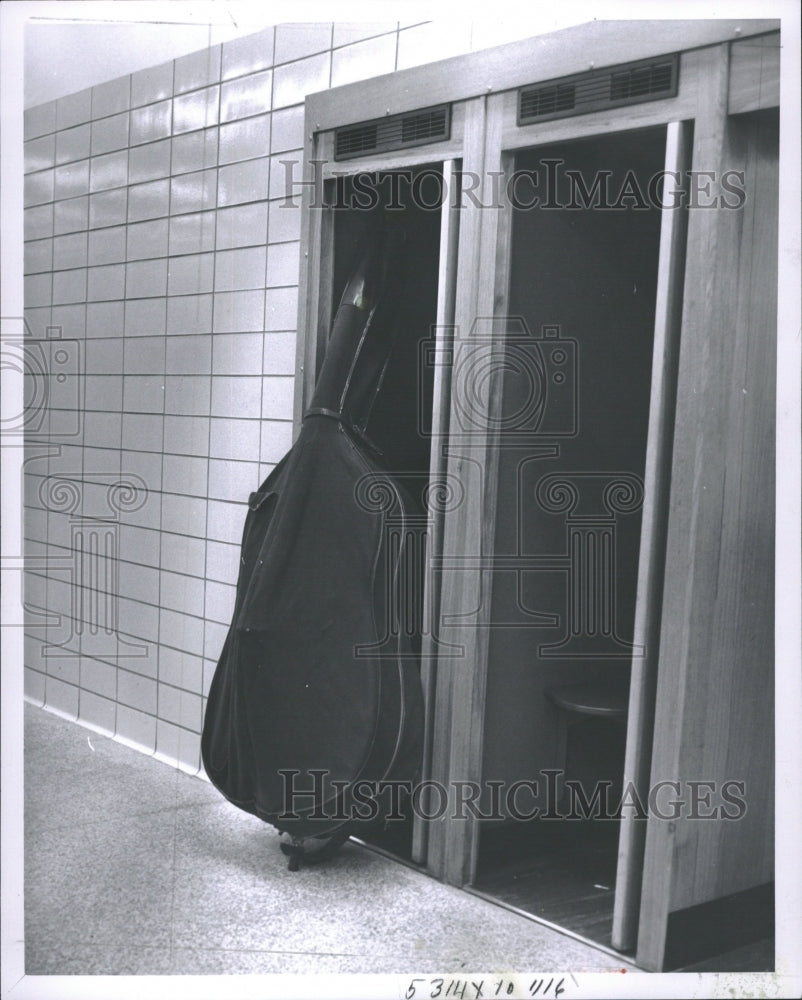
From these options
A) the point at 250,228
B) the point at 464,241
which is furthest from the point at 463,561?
the point at 250,228

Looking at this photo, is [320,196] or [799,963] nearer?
[799,963]

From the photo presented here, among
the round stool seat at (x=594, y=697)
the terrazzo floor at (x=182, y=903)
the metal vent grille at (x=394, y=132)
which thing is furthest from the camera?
the round stool seat at (x=594, y=697)

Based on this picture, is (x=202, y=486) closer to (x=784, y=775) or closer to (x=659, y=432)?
(x=659, y=432)

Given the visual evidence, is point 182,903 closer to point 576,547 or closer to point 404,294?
point 576,547

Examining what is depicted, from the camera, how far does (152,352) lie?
2.38 meters

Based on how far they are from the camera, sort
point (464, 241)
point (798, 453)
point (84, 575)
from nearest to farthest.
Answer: point (798, 453) → point (84, 575) → point (464, 241)

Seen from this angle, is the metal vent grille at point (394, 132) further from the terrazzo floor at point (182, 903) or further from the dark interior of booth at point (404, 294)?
the terrazzo floor at point (182, 903)

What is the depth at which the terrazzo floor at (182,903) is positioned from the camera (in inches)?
88.7

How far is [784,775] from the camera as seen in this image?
2.15 metres

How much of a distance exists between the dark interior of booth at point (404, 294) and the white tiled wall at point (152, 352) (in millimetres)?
200

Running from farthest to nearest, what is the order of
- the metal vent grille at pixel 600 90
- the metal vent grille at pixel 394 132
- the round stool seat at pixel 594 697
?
the round stool seat at pixel 594 697
the metal vent grille at pixel 394 132
the metal vent grille at pixel 600 90

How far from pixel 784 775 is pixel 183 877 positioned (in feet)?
3.89

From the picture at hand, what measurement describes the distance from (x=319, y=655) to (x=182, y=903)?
0.56 meters

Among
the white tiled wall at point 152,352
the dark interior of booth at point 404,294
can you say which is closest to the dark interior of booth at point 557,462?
the dark interior of booth at point 404,294
